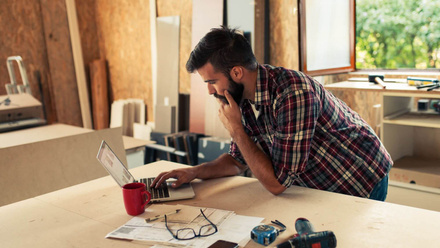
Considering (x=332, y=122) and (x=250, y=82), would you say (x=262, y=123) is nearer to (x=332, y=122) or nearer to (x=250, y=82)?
(x=250, y=82)

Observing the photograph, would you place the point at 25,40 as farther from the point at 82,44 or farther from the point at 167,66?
the point at 167,66

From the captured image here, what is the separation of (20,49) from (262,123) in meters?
3.93

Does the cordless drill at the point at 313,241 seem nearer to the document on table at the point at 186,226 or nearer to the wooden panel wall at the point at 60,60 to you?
the document on table at the point at 186,226

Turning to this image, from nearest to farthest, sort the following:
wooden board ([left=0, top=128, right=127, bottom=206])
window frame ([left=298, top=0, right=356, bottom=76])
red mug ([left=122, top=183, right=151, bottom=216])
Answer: red mug ([left=122, top=183, right=151, bottom=216]) → wooden board ([left=0, top=128, right=127, bottom=206]) → window frame ([left=298, top=0, right=356, bottom=76])

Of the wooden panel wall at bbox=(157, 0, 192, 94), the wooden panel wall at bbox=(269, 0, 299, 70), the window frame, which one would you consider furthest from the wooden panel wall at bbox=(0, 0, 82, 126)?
the window frame

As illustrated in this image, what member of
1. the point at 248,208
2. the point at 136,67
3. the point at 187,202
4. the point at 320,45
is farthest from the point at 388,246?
the point at 136,67

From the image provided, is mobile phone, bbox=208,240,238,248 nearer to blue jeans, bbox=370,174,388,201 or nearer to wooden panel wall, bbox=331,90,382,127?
blue jeans, bbox=370,174,388,201

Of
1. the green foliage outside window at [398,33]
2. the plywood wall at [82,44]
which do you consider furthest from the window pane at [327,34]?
the plywood wall at [82,44]

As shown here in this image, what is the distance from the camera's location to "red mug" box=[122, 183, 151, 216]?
137cm

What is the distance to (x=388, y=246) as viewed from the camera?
1.09 meters

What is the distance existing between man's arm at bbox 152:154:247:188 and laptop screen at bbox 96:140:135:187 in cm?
13

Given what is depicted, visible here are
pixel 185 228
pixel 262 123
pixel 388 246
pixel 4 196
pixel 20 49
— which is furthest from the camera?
pixel 20 49

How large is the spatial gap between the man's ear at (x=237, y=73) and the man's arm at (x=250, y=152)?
7 centimetres

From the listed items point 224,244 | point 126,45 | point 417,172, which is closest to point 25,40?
point 126,45
